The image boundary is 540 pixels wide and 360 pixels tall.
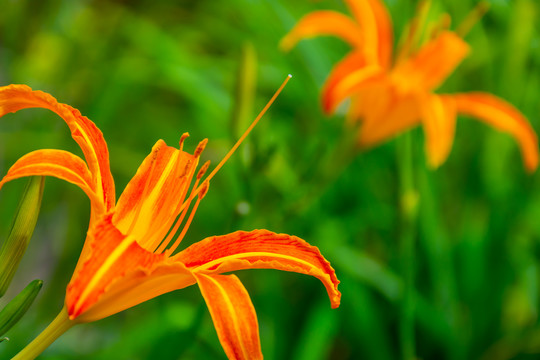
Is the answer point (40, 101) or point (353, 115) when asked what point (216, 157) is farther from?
point (40, 101)

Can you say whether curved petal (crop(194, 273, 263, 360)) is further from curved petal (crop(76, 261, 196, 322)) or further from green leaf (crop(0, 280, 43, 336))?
green leaf (crop(0, 280, 43, 336))

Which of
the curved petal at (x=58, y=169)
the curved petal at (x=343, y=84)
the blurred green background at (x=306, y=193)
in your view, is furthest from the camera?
the blurred green background at (x=306, y=193)

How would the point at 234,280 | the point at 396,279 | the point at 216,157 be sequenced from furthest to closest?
the point at 216,157
the point at 396,279
the point at 234,280

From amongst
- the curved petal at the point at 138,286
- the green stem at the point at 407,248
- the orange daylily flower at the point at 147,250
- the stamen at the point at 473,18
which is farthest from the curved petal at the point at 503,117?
the curved petal at the point at 138,286

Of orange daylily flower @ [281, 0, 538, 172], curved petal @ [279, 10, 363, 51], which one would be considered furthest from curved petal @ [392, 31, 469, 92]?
curved petal @ [279, 10, 363, 51]

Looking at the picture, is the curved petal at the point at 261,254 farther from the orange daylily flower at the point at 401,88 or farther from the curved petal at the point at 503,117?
the curved petal at the point at 503,117

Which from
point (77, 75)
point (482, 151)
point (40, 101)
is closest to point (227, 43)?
point (77, 75)
